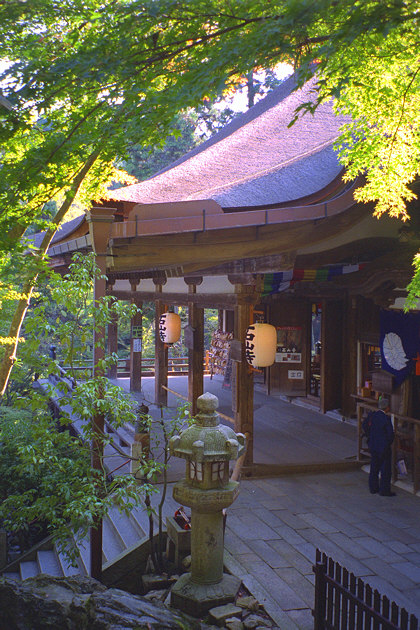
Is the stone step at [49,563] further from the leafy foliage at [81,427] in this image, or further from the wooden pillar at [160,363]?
the wooden pillar at [160,363]

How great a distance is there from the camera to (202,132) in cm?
3269

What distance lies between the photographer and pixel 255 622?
489cm

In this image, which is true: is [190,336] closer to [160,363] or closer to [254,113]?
[160,363]

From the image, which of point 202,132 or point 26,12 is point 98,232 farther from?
point 202,132

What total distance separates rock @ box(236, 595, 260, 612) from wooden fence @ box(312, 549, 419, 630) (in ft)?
2.26

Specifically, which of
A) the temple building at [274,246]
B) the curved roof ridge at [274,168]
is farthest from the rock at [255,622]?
the curved roof ridge at [274,168]

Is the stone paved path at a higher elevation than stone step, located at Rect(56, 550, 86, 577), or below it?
higher

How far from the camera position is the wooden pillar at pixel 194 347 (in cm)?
1080

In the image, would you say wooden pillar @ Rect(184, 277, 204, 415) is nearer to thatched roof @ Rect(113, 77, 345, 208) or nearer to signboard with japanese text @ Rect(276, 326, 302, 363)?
thatched roof @ Rect(113, 77, 345, 208)

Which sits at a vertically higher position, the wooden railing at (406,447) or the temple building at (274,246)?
the temple building at (274,246)

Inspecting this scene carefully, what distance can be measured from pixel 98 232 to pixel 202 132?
28126 millimetres

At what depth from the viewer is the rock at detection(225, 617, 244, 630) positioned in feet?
15.8

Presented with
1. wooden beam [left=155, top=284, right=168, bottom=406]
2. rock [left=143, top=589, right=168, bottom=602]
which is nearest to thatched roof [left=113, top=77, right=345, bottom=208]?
wooden beam [left=155, top=284, right=168, bottom=406]

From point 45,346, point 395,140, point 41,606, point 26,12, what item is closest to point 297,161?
point 395,140
